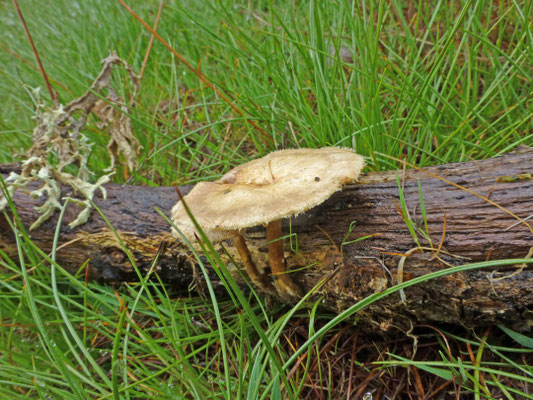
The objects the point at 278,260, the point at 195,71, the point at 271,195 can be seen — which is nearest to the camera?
the point at 271,195

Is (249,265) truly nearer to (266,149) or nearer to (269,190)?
(269,190)

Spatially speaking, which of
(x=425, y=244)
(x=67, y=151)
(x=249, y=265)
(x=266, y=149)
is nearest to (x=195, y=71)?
(x=266, y=149)

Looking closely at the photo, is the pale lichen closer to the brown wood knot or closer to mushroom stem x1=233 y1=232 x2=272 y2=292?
the brown wood knot

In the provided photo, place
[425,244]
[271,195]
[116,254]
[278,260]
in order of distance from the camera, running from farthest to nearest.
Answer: [116,254] → [278,260] → [425,244] → [271,195]

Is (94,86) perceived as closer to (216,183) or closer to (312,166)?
(216,183)

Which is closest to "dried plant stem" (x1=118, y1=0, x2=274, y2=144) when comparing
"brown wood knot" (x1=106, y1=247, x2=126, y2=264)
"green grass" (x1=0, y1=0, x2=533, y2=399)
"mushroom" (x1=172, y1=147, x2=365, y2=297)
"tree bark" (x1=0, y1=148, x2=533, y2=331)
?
"green grass" (x1=0, y1=0, x2=533, y2=399)

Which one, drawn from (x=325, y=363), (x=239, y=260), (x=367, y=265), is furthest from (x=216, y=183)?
(x=325, y=363)
